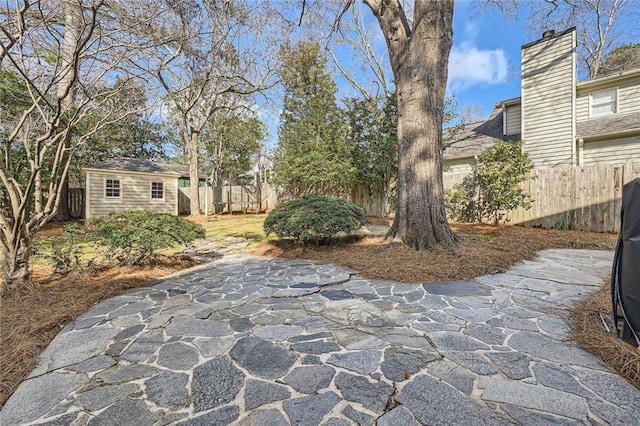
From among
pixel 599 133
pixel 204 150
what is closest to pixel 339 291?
pixel 599 133

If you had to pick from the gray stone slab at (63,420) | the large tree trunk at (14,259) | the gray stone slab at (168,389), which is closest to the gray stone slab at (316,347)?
the gray stone slab at (168,389)

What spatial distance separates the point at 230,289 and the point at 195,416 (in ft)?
7.32

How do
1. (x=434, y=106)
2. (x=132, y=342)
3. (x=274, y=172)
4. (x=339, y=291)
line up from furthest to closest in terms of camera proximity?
(x=274, y=172)
(x=434, y=106)
(x=339, y=291)
(x=132, y=342)

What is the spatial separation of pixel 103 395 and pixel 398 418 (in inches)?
68.4

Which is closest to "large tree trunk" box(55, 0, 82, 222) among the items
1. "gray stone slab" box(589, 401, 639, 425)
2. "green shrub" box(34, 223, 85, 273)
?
"green shrub" box(34, 223, 85, 273)

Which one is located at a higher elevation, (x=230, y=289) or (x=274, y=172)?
(x=274, y=172)

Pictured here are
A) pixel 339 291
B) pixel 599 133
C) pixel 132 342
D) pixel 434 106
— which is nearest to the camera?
pixel 132 342

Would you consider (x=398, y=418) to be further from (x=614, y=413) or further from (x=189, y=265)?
(x=189, y=265)

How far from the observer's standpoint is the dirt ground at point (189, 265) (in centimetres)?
235

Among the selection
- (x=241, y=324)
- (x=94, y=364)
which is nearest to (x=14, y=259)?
(x=94, y=364)

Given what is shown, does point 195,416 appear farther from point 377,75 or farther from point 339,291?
point 377,75

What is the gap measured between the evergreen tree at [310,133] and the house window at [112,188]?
753 centimetres

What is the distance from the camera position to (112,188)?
1307cm

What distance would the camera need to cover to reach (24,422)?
149 centimetres
